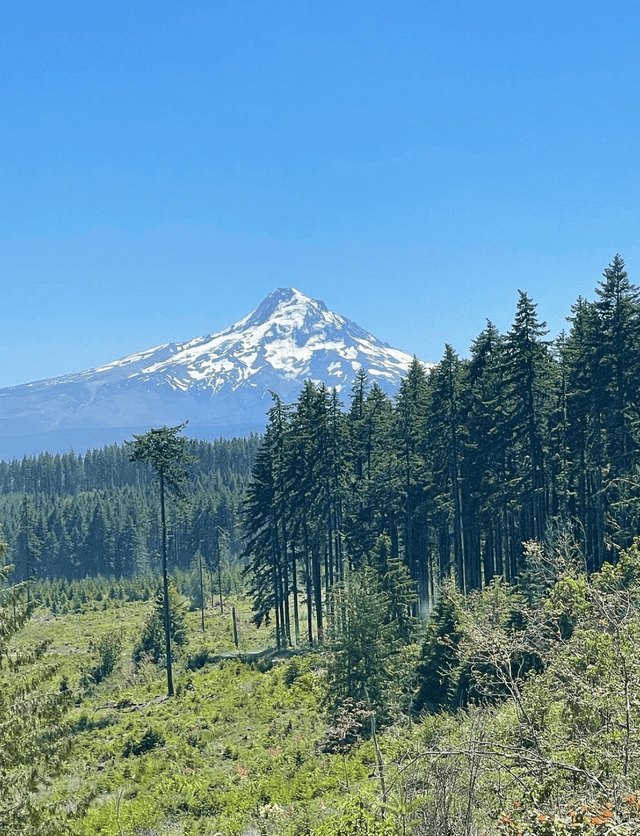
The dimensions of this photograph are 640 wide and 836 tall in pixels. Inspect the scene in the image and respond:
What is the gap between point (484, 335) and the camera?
35438mm

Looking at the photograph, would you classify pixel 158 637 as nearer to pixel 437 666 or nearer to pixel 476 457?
pixel 476 457

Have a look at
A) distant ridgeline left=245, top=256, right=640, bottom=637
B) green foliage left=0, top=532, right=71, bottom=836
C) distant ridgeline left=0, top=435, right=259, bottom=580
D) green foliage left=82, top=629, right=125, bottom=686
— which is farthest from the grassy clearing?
distant ridgeline left=0, top=435, right=259, bottom=580

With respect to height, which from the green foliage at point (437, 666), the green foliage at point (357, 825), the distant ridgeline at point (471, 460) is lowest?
the green foliage at point (437, 666)

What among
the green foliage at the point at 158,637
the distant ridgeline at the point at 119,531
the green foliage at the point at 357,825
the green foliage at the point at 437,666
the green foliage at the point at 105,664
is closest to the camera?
the green foliage at the point at 357,825

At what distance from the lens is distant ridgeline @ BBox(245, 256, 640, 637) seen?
29.4 m

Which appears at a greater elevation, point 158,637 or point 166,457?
point 166,457

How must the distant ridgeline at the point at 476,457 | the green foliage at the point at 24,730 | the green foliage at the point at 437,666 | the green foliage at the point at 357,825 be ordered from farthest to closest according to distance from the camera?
the distant ridgeline at the point at 476,457 → the green foliage at the point at 437,666 → the green foliage at the point at 24,730 → the green foliage at the point at 357,825

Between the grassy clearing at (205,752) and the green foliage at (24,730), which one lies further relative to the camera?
the grassy clearing at (205,752)

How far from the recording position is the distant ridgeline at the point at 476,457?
1156 inches

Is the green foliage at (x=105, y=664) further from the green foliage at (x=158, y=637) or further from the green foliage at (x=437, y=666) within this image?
the green foliage at (x=437, y=666)

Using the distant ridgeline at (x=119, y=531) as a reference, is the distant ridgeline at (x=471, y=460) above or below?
above

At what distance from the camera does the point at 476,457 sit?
3606cm

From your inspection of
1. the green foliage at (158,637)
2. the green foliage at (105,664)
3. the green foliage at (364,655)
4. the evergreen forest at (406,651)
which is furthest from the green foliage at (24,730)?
the green foliage at (158,637)

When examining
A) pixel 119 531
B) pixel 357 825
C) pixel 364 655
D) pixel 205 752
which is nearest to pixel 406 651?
pixel 364 655
